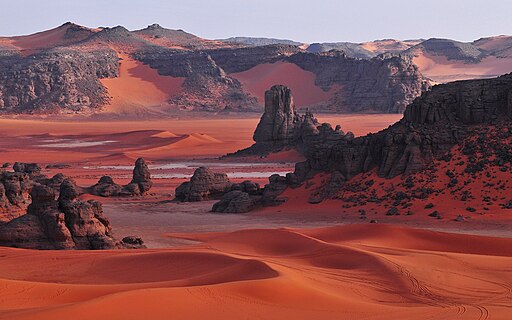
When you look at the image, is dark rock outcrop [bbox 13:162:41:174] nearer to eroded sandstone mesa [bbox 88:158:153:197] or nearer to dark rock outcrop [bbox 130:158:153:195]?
eroded sandstone mesa [bbox 88:158:153:197]

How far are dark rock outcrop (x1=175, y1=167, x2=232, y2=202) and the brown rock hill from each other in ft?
218

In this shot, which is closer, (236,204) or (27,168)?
(236,204)

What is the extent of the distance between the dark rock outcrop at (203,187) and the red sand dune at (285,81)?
8728 centimetres

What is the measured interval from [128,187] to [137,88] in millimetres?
89961

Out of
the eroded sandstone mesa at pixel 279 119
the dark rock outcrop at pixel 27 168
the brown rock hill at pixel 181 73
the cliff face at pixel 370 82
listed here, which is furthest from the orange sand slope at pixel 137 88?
the dark rock outcrop at pixel 27 168

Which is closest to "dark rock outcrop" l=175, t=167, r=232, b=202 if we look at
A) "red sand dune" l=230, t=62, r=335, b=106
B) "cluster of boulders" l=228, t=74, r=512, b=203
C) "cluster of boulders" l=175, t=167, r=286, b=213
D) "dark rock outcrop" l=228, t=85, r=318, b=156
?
"cluster of boulders" l=175, t=167, r=286, b=213

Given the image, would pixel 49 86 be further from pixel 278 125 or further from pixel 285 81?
pixel 278 125

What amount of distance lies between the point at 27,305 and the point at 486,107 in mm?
24601

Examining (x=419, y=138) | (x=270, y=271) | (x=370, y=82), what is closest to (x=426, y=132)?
(x=419, y=138)

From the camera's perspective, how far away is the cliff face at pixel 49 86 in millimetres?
113938

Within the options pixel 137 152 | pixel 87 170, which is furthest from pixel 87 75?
pixel 87 170

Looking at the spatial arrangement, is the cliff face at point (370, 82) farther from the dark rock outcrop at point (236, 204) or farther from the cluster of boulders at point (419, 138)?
the dark rock outcrop at point (236, 204)

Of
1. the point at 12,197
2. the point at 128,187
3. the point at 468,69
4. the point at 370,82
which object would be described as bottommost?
the point at 128,187

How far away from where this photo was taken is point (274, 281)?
553 inches
